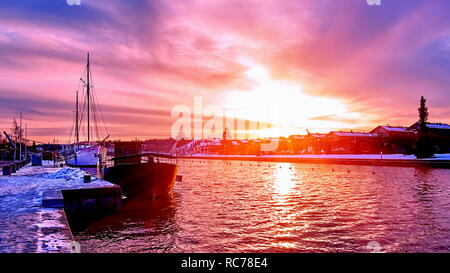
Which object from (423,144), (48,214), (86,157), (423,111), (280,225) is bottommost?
(280,225)

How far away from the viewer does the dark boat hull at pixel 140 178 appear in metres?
21.2

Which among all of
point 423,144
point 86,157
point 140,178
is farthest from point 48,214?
point 423,144

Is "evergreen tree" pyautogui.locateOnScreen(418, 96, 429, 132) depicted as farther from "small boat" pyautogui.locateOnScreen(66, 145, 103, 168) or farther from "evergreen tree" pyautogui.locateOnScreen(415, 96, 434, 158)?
"small boat" pyautogui.locateOnScreen(66, 145, 103, 168)

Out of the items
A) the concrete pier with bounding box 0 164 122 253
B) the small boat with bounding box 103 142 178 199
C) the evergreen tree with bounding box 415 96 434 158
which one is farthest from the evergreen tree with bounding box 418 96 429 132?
the concrete pier with bounding box 0 164 122 253

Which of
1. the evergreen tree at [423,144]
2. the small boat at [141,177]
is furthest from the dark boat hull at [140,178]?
the evergreen tree at [423,144]

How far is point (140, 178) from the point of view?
69.5 ft

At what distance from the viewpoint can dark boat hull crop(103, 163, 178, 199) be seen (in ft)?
69.5

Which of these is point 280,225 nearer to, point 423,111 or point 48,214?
point 48,214
